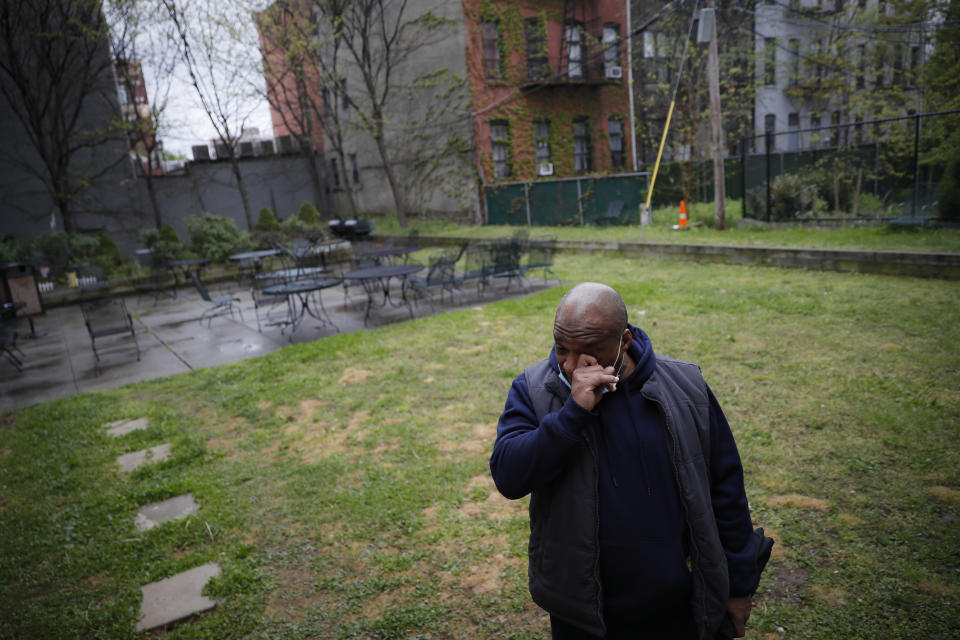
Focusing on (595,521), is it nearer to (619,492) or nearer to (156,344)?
(619,492)

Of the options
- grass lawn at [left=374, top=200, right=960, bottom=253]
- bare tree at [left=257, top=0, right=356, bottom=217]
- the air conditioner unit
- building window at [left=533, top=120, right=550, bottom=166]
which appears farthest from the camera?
the air conditioner unit

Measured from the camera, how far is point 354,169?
2812 cm

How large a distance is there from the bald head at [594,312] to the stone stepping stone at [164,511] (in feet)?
12.1

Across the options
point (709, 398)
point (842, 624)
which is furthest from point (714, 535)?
point (842, 624)

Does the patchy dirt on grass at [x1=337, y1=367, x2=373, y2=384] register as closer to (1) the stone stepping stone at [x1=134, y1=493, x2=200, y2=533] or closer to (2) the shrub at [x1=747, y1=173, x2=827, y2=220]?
(1) the stone stepping stone at [x1=134, y1=493, x2=200, y2=533]

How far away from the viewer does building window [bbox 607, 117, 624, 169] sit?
2416 centimetres

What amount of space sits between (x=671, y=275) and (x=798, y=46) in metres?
22.9

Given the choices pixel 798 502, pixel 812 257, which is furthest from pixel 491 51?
pixel 798 502

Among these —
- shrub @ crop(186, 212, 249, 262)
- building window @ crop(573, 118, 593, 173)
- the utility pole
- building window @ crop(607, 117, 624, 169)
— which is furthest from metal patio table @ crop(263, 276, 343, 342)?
building window @ crop(607, 117, 624, 169)

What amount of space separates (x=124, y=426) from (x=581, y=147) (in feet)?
69.7

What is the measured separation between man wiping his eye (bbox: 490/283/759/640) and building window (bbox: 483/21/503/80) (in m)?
21.6

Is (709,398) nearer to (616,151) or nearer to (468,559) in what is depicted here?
(468,559)

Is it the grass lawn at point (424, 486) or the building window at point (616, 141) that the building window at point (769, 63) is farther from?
the grass lawn at point (424, 486)

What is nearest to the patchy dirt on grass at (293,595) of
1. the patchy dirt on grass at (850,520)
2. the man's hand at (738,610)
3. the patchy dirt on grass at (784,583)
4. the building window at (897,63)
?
the man's hand at (738,610)
